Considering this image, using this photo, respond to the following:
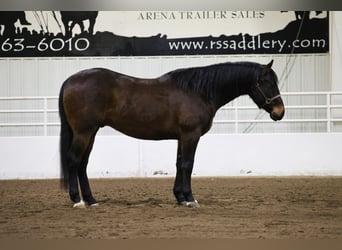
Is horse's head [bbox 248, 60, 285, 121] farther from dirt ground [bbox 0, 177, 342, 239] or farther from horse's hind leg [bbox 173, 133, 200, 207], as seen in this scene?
dirt ground [bbox 0, 177, 342, 239]

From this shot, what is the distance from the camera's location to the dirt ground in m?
4.46

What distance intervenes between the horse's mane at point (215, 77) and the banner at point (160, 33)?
323cm

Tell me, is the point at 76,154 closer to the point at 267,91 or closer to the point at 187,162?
the point at 187,162

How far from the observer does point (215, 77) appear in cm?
563

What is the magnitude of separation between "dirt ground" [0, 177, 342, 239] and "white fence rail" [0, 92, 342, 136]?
1.24m

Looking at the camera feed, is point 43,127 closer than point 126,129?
No

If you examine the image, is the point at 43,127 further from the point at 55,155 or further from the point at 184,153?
the point at 184,153

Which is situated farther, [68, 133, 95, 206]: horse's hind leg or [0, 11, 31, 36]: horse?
[0, 11, 31, 36]: horse

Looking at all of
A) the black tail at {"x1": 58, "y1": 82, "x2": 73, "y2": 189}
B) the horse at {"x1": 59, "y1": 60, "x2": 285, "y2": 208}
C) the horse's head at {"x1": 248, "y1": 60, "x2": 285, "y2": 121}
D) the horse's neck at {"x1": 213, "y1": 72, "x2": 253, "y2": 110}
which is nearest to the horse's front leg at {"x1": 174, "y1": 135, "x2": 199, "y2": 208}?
the horse at {"x1": 59, "y1": 60, "x2": 285, "y2": 208}

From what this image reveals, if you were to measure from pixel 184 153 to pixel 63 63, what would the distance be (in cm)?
395

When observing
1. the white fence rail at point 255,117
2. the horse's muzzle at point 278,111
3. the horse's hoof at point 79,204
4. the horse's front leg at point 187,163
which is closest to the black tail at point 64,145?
the horse's hoof at point 79,204

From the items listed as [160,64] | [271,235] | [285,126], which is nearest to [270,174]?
[285,126]

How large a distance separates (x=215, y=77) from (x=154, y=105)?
618 millimetres

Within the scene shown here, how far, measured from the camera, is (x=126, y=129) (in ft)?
18.7
